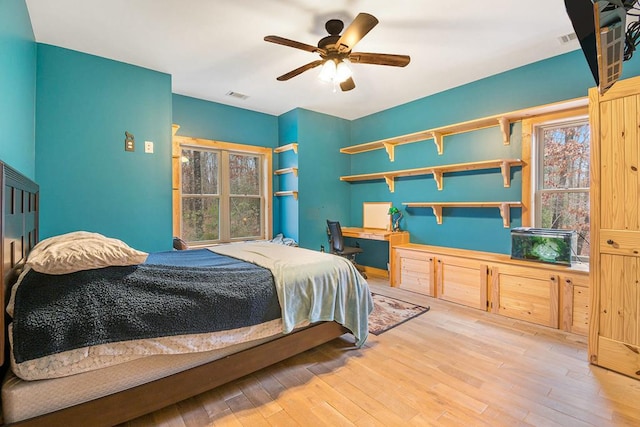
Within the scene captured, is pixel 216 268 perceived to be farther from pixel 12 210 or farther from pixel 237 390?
pixel 12 210

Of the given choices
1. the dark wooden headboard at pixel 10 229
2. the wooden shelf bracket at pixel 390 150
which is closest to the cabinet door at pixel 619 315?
the wooden shelf bracket at pixel 390 150

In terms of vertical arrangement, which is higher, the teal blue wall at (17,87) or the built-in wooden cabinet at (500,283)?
the teal blue wall at (17,87)

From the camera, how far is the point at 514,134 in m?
3.34

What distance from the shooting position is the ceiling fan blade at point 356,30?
6.49ft

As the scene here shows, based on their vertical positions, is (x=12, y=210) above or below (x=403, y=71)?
below

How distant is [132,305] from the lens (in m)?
→ 1.49

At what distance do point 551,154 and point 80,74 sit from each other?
16.4 ft

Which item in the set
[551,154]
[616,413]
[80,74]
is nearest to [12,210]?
[80,74]

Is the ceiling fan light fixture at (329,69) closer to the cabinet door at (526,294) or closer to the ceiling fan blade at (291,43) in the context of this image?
the ceiling fan blade at (291,43)

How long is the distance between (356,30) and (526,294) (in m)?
2.91

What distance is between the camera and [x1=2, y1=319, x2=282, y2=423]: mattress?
123 cm

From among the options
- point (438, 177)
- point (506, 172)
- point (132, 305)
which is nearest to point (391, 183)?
point (438, 177)

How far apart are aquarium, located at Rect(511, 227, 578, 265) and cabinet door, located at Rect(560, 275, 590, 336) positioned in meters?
0.21

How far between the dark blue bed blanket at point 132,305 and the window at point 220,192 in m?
2.45
